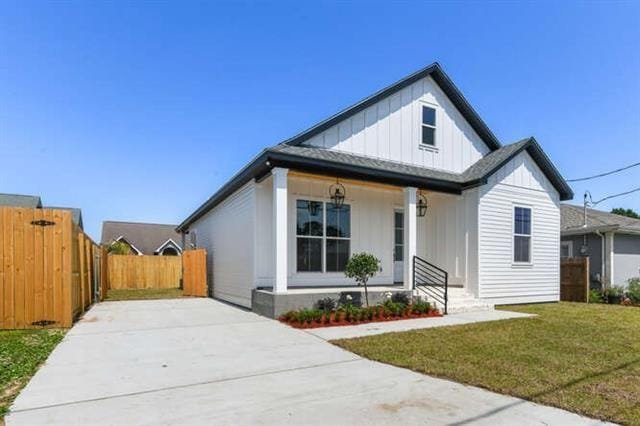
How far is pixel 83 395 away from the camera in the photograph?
12.2 feet

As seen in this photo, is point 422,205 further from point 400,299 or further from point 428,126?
point 400,299

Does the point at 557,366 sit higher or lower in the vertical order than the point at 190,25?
lower

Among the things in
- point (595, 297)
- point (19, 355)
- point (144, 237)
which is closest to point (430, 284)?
point (595, 297)

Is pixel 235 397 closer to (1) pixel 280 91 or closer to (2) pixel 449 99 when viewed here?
(2) pixel 449 99

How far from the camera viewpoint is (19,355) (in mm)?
5160

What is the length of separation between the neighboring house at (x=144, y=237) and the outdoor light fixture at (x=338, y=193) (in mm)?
28309

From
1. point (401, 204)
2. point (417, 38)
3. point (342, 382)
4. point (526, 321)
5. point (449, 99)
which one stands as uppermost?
point (417, 38)

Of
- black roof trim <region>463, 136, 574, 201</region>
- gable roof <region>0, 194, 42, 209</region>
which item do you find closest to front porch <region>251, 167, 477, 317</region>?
black roof trim <region>463, 136, 574, 201</region>

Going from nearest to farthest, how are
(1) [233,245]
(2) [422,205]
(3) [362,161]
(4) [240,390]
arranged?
(4) [240,390]
(3) [362,161]
(2) [422,205]
(1) [233,245]

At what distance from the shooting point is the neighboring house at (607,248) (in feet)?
49.2

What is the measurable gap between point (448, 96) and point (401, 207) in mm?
4001

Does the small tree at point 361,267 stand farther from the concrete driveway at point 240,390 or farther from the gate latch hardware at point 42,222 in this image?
the gate latch hardware at point 42,222

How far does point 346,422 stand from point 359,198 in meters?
8.25

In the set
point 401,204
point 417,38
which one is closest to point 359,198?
point 401,204
